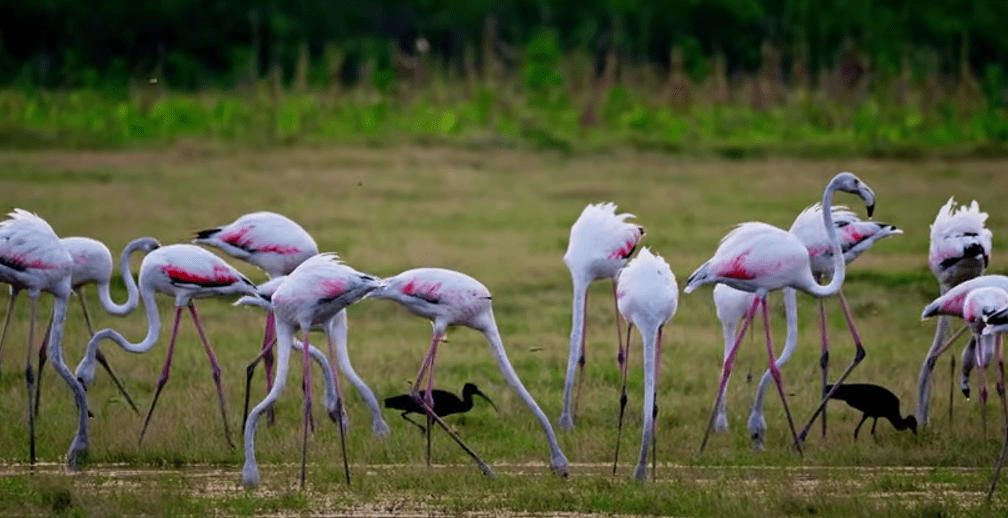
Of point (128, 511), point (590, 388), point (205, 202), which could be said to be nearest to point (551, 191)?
point (205, 202)

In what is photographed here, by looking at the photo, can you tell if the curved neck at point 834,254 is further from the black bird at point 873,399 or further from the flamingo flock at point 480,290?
the black bird at point 873,399

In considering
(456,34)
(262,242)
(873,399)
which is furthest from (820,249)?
(456,34)

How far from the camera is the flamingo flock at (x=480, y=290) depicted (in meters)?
8.01

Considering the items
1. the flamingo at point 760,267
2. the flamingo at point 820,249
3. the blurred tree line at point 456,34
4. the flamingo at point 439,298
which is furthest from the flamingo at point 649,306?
the blurred tree line at point 456,34

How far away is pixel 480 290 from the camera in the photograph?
8273mm

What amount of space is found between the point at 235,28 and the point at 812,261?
2013 cm

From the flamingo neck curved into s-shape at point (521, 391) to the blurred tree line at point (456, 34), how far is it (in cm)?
1720

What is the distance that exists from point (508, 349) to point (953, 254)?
331cm

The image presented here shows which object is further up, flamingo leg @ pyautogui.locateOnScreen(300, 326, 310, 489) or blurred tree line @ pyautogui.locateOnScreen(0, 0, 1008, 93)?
blurred tree line @ pyautogui.locateOnScreen(0, 0, 1008, 93)

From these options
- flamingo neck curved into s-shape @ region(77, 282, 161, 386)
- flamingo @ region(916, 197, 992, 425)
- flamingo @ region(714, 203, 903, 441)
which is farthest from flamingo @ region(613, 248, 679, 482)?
flamingo neck curved into s-shape @ region(77, 282, 161, 386)

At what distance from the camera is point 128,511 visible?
23.1 feet

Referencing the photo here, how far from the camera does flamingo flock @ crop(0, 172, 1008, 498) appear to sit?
801 cm

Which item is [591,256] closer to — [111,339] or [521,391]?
[521,391]

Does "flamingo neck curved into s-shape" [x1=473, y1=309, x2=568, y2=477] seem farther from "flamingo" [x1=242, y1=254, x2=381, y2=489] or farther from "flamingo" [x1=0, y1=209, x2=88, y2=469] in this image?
"flamingo" [x1=0, y1=209, x2=88, y2=469]
